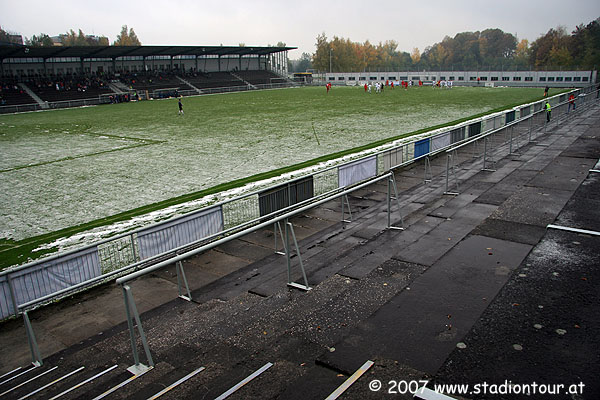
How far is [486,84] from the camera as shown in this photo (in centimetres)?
8081

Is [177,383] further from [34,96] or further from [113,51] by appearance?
[113,51]

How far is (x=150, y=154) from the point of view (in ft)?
79.6

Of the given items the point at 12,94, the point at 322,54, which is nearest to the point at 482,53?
the point at 322,54

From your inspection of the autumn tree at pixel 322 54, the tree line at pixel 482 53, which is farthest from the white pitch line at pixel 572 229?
the autumn tree at pixel 322 54

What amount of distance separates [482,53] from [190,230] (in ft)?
580

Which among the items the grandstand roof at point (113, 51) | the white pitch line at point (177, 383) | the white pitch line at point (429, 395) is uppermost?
the grandstand roof at point (113, 51)

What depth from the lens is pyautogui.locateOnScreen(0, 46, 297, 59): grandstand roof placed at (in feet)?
195

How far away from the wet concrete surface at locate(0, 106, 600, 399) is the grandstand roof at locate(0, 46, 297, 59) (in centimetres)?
6161

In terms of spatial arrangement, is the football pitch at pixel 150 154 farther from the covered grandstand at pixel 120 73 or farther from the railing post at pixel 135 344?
the covered grandstand at pixel 120 73

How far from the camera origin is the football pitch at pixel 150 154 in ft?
48.3

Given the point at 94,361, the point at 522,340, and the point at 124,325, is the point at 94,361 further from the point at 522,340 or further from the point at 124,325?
the point at 522,340

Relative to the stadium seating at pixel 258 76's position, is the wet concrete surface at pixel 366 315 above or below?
below

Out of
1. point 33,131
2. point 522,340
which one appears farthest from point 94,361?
point 33,131

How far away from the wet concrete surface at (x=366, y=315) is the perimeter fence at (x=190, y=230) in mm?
527
